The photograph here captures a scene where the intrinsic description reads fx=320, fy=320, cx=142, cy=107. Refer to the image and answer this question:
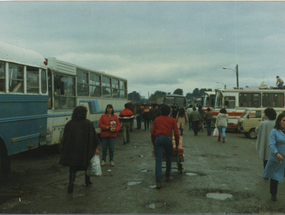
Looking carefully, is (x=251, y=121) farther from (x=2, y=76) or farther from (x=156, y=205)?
(x=2, y=76)

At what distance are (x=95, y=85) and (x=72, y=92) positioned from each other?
9.40 ft

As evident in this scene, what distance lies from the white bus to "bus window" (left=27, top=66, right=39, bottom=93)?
5.28ft

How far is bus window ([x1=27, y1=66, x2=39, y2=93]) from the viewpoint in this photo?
29.0 ft

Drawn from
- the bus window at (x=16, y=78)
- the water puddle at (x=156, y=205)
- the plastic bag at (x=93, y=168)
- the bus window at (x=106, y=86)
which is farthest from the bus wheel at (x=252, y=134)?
the water puddle at (x=156, y=205)

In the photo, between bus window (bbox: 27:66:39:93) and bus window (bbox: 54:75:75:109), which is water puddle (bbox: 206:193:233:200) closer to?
bus window (bbox: 27:66:39:93)

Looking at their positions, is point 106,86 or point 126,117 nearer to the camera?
point 126,117

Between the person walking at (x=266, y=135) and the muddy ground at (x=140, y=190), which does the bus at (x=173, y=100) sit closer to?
the muddy ground at (x=140, y=190)

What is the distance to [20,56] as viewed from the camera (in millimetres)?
8359

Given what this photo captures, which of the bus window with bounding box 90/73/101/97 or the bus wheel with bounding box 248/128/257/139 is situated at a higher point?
the bus window with bounding box 90/73/101/97

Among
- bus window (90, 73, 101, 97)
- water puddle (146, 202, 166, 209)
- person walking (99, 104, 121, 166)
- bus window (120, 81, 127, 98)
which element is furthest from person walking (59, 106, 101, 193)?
bus window (120, 81, 127, 98)

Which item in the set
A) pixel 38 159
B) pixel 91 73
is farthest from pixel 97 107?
pixel 38 159

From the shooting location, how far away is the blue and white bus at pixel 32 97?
25.0ft

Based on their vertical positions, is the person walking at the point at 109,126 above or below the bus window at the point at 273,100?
below

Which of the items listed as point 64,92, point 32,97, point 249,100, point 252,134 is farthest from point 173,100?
point 32,97
